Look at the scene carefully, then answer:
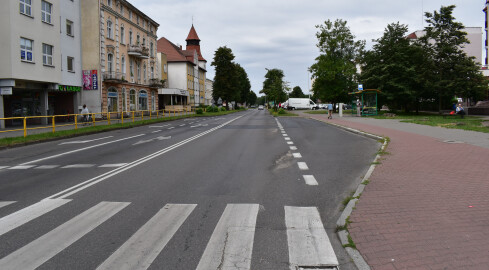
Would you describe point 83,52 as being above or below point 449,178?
above

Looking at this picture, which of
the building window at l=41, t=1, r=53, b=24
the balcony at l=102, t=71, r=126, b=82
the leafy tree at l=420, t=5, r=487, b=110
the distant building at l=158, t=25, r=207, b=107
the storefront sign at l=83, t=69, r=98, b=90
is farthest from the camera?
the distant building at l=158, t=25, r=207, b=107

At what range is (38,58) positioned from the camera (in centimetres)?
2766

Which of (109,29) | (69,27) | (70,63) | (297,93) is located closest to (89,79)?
(70,63)

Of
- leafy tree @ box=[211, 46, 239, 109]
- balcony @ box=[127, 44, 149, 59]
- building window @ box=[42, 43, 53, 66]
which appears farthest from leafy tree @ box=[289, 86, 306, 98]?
building window @ box=[42, 43, 53, 66]

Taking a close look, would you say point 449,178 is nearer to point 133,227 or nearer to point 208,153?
point 133,227

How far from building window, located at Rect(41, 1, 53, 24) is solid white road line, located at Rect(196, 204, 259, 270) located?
2893cm

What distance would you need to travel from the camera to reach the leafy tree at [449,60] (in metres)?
33.2

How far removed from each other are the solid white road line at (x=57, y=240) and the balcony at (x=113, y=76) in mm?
34025

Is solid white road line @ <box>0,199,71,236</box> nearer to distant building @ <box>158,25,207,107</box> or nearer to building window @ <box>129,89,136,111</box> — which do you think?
building window @ <box>129,89,136,111</box>

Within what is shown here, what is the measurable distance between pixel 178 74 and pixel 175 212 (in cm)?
7303

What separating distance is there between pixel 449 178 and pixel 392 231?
3.59 m

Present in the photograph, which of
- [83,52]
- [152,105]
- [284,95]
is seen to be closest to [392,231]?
[83,52]

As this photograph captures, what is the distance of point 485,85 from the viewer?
33.3 meters

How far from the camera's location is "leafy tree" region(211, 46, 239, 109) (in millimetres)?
85938
